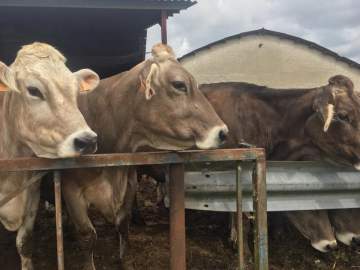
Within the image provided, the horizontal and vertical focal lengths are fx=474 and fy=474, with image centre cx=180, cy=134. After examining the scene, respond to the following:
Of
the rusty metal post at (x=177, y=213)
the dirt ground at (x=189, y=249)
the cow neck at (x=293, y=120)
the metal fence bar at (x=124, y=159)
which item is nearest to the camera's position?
the metal fence bar at (x=124, y=159)

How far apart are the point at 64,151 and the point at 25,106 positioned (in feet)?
1.95

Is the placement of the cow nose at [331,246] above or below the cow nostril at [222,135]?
below

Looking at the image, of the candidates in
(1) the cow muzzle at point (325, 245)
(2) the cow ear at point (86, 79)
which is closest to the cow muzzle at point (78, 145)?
(2) the cow ear at point (86, 79)

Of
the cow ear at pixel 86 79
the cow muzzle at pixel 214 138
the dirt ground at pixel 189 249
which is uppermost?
the cow ear at pixel 86 79

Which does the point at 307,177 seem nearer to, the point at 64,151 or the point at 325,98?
the point at 325,98

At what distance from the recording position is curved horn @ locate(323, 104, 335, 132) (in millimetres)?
4406

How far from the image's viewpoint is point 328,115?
14.6ft

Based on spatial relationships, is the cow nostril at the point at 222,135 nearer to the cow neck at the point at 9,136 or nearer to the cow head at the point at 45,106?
the cow head at the point at 45,106

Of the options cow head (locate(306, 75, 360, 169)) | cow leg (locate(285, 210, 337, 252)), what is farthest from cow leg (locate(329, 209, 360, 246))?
cow head (locate(306, 75, 360, 169))

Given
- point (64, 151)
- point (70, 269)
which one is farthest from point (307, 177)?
point (70, 269)

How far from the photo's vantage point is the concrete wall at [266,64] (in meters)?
8.32

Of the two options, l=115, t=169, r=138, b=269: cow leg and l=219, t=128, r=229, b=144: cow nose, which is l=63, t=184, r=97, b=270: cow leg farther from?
l=219, t=128, r=229, b=144: cow nose

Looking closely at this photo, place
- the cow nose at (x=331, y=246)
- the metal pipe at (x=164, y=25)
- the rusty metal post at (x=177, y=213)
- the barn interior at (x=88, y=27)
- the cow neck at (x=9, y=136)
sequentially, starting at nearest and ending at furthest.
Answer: the rusty metal post at (x=177, y=213) → the cow neck at (x=9, y=136) → the cow nose at (x=331, y=246) → the barn interior at (x=88, y=27) → the metal pipe at (x=164, y=25)

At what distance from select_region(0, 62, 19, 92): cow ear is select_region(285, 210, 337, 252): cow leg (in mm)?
2911
